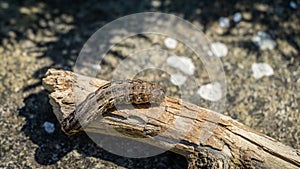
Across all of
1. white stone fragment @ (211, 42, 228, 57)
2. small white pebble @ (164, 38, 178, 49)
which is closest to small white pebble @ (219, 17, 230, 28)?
white stone fragment @ (211, 42, 228, 57)

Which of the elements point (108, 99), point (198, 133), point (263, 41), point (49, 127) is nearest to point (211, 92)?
point (263, 41)

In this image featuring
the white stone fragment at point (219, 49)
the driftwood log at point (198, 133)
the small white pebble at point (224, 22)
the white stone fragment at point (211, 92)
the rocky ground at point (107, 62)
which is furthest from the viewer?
the small white pebble at point (224, 22)

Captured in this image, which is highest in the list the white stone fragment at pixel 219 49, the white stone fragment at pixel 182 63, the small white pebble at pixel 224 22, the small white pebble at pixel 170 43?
the small white pebble at pixel 224 22

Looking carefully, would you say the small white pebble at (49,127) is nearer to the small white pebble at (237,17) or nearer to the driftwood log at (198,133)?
the driftwood log at (198,133)

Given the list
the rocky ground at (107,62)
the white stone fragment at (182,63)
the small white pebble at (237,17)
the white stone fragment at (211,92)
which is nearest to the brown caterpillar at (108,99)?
the rocky ground at (107,62)

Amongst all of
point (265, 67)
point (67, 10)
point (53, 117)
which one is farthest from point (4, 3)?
point (265, 67)

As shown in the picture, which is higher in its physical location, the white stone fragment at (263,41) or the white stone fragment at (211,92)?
the white stone fragment at (263,41)

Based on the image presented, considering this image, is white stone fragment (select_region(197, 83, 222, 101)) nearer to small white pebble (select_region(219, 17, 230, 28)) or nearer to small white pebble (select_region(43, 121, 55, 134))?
small white pebble (select_region(219, 17, 230, 28))
